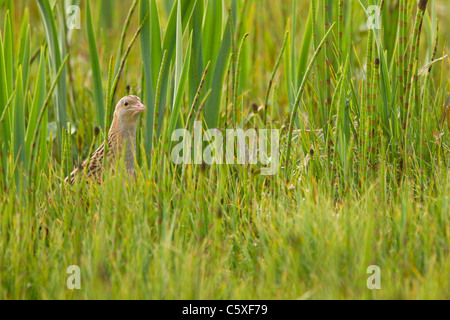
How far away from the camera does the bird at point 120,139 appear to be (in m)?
2.42

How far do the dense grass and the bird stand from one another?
0.20 ft

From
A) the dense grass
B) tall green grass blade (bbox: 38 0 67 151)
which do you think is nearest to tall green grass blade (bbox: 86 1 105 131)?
the dense grass

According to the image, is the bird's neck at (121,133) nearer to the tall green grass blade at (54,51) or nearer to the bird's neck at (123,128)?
the bird's neck at (123,128)

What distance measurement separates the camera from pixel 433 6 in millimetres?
2592

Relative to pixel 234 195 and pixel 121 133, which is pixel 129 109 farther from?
pixel 234 195

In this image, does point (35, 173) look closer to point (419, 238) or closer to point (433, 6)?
point (419, 238)

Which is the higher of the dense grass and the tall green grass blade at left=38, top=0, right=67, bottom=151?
the tall green grass blade at left=38, top=0, right=67, bottom=151

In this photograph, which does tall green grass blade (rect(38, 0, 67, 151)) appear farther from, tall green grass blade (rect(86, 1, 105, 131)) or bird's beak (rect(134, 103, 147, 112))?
bird's beak (rect(134, 103, 147, 112))

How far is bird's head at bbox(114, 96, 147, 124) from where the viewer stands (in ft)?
8.08

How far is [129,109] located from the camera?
2.47 meters

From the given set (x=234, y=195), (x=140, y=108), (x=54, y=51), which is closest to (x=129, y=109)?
(x=140, y=108)

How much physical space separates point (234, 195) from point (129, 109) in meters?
0.59

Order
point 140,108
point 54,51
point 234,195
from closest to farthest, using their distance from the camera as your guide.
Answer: point 234,195
point 140,108
point 54,51

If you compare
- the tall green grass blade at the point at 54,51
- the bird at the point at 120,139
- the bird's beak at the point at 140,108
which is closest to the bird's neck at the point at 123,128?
the bird at the point at 120,139
